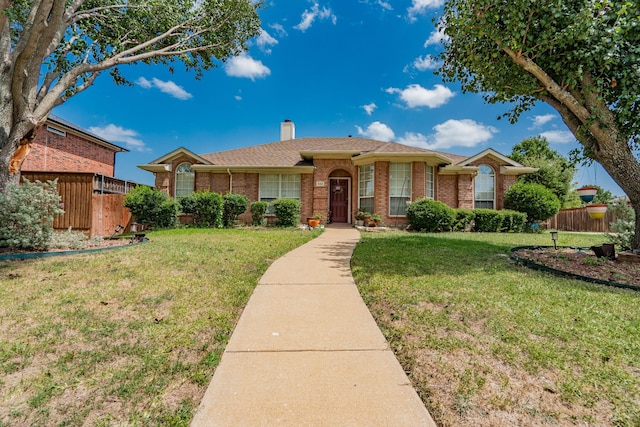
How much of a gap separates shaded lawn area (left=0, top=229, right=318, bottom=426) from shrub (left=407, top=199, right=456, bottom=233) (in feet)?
30.1

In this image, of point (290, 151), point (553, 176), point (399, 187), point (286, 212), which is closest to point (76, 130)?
point (290, 151)

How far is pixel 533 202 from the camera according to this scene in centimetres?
1468

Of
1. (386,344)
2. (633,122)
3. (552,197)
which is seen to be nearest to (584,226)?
(552,197)

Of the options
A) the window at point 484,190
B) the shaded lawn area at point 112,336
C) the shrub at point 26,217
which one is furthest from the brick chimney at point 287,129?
the shaded lawn area at point 112,336

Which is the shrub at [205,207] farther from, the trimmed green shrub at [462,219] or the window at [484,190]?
the window at [484,190]

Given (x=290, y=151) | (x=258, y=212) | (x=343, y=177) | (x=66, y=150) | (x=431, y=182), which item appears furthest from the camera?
(x=66, y=150)

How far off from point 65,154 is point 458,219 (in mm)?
23679

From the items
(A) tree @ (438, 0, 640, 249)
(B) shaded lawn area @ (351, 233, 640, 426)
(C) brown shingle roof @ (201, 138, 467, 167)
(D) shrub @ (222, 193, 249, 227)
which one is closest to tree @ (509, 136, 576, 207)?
(C) brown shingle roof @ (201, 138, 467, 167)

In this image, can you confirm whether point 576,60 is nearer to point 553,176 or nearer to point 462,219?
point 462,219

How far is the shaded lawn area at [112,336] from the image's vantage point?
1.97 metres

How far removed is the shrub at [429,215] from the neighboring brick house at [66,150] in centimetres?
1862

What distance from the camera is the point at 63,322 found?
311 centimetres

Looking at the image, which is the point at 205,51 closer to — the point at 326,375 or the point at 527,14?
the point at 527,14

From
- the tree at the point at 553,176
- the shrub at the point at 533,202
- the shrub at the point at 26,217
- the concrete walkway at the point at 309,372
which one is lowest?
the concrete walkway at the point at 309,372
